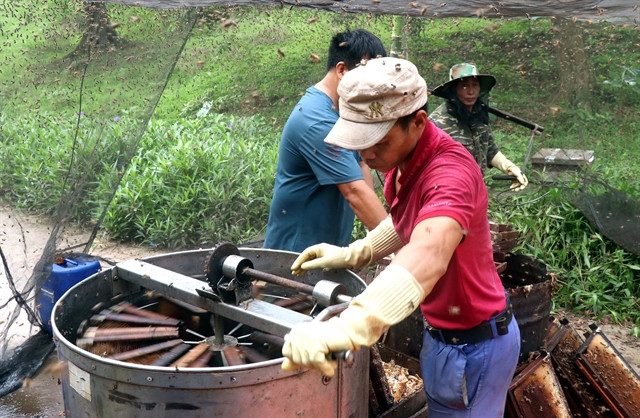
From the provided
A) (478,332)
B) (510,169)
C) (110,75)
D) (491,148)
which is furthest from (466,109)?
(478,332)

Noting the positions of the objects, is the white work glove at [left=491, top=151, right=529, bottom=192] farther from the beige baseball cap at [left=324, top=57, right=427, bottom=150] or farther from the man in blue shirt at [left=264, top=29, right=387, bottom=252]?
the beige baseball cap at [left=324, top=57, right=427, bottom=150]

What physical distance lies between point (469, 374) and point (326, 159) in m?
1.47

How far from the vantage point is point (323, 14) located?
19.6 feet

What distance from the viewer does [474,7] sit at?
538 centimetres

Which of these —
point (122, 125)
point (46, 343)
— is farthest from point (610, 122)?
point (46, 343)

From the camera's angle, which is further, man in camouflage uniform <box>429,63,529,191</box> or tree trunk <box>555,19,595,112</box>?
tree trunk <box>555,19,595,112</box>

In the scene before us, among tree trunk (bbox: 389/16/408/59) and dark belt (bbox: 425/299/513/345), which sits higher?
dark belt (bbox: 425/299/513/345)

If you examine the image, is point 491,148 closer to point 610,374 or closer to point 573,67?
point 573,67

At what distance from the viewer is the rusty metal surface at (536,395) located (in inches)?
133

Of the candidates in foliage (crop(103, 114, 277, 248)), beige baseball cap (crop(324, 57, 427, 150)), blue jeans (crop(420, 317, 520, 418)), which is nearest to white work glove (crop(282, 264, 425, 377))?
beige baseball cap (crop(324, 57, 427, 150))

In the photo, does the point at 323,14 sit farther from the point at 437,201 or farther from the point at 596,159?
the point at 437,201

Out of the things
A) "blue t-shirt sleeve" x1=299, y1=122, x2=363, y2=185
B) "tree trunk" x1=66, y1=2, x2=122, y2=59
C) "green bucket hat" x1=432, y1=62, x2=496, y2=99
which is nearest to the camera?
"blue t-shirt sleeve" x1=299, y1=122, x2=363, y2=185

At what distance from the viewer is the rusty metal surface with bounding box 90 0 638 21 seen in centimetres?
518

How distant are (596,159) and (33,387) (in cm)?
502
